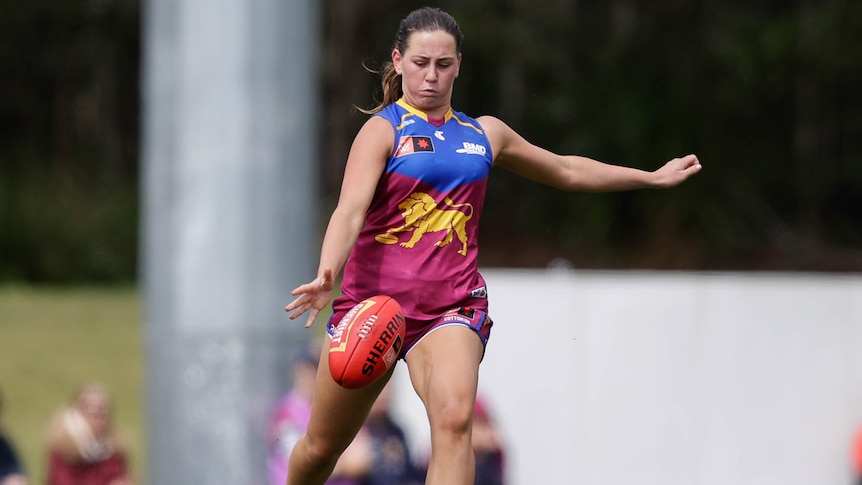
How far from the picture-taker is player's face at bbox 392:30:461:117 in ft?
16.5

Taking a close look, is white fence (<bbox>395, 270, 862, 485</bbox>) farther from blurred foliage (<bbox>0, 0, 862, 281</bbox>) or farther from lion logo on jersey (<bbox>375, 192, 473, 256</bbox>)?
blurred foliage (<bbox>0, 0, 862, 281</bbox>)

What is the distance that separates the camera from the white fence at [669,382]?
1120 cm

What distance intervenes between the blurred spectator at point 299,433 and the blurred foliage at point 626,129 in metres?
14.2

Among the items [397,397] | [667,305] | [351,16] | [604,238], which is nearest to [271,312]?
[397,397]

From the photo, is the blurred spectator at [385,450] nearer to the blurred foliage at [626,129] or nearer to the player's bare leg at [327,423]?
the player's bare leg at [327,423]

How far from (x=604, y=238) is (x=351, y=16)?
25.0 ft

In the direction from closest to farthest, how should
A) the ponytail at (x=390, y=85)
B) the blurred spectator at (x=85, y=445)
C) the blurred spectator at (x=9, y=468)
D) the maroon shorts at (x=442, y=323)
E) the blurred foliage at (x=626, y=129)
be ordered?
the maroon shorts at (x=442, y=323) → the ponytail at (x=390, y=85) → the blurred spectator at (x=9, y=468) → the blurred spectator at (x=85, y=445) → the blurred foliage at (x=626, y=129)

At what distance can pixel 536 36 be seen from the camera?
92.1ft

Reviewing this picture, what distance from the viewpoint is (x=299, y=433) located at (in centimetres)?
834

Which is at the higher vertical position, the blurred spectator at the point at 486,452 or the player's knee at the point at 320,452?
the player's knee at the point at 320,452

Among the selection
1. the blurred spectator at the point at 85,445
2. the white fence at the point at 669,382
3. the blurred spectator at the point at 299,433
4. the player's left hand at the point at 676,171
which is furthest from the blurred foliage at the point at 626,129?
the player's left hand at the point at 676,171

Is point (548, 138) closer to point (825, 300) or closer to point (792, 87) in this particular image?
point (792, 87)

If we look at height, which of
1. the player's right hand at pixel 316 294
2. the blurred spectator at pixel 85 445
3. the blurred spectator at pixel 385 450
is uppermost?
the player's right hand at pixel 316 294

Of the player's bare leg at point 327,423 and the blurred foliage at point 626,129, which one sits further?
the blurred foliage at point 626,129
